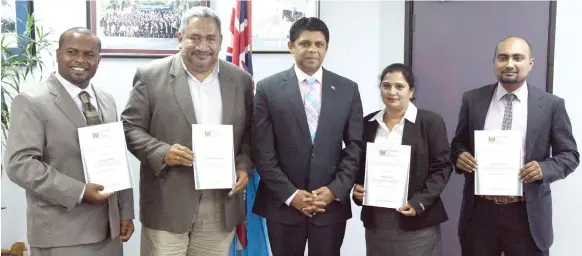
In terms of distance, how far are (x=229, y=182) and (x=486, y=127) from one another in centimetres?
128

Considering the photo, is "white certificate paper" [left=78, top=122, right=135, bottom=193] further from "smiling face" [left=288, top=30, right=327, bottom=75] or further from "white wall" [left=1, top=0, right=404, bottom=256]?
"white wall" [left=1, top=0, right=404, bottom=256]

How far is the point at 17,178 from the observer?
2070mm

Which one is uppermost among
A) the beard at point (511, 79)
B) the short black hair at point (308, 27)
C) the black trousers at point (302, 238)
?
the short black hair at point (308, 27)

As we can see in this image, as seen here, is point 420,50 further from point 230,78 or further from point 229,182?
point 229,182

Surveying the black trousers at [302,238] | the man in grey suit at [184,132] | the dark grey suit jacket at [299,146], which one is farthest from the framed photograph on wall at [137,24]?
the black trousers at [302,238]

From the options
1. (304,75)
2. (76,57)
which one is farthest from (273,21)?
(76,57)

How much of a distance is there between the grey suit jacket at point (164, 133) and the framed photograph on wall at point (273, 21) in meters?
1.32

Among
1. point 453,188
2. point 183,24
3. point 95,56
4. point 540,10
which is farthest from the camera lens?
point 453,188

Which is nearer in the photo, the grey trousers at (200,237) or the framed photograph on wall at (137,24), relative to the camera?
the grey trousers at (200,237)

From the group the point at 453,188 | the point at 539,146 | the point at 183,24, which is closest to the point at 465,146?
the point at 539,146

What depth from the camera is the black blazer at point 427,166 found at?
244cm

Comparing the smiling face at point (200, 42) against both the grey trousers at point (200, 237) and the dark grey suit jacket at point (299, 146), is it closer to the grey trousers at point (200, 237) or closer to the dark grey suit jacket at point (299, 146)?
the dark grey suit jacket at point (299, 146)

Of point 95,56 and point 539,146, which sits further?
point 539,146

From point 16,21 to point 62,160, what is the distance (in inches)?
51.4
